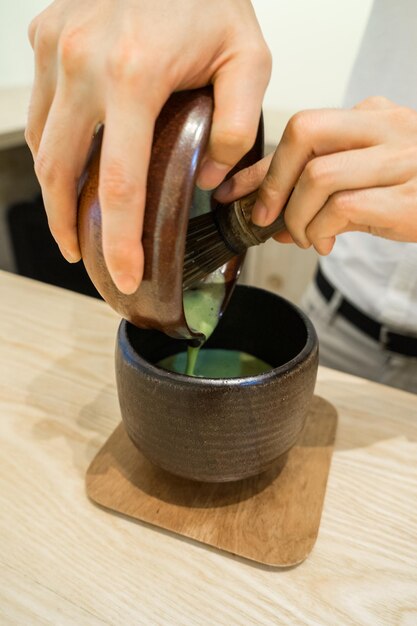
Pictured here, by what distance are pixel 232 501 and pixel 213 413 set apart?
0.15m

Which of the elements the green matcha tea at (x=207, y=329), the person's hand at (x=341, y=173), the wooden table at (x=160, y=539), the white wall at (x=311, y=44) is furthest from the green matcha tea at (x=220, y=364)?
the white wall at (x=311, y=44)

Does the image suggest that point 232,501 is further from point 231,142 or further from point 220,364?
point 231,142

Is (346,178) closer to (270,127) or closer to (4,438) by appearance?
(4,438)

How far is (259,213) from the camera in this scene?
21.2 inches

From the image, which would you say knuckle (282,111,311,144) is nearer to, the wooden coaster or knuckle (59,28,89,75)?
knuckle (59,28,89,75)

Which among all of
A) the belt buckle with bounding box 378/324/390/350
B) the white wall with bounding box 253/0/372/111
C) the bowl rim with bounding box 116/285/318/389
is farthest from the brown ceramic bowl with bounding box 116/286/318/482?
the white wall with bounding box 253/0/372/111

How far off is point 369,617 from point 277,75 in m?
1.82

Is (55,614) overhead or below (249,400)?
below

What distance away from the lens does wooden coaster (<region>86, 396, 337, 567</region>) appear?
0.53 m

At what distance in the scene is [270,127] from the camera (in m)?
1.65

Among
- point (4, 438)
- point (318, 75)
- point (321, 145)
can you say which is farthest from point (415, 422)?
point (318, 75)

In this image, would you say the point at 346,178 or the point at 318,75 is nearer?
the point at 346,178

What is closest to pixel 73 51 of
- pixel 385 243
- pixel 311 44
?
pixel 385 243

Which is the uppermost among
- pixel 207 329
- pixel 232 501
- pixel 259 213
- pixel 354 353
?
pixel 259 213
